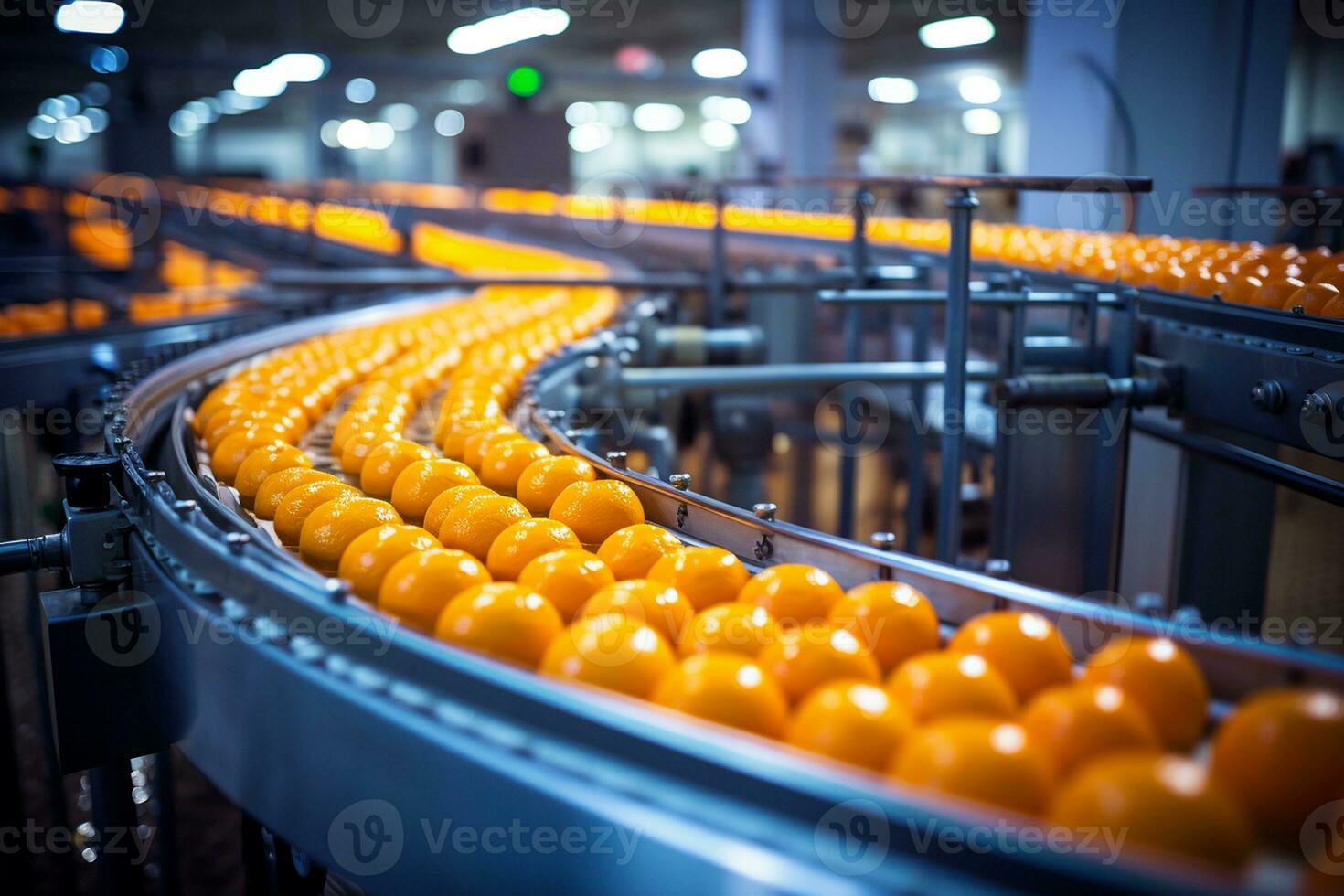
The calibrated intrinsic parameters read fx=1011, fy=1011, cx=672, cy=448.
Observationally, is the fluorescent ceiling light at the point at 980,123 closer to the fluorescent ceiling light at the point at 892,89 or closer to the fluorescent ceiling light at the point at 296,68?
the fluorescent ceiling light at the point at 892,89

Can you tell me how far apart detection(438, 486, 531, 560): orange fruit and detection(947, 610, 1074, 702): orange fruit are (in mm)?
618

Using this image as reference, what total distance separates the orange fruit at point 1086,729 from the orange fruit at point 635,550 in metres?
0.52

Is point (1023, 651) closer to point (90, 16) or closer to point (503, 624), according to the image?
point (503, 624)

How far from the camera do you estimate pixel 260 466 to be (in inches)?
63.4

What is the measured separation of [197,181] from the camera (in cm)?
1195

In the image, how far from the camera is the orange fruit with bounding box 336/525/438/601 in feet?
3.78

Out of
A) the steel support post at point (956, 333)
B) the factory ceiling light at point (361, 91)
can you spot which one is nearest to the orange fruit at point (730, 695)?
the steel support post at point (956, 333)

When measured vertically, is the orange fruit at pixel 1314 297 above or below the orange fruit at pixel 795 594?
above

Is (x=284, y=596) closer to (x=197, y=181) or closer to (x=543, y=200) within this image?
(x=543, y=200)

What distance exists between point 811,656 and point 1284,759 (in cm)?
36

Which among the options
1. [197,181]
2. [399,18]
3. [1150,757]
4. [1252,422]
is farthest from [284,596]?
[399,18]

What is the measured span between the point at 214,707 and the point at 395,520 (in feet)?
1.04

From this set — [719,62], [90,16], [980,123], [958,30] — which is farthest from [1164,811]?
[980,123]

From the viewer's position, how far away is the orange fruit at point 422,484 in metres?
1.50
